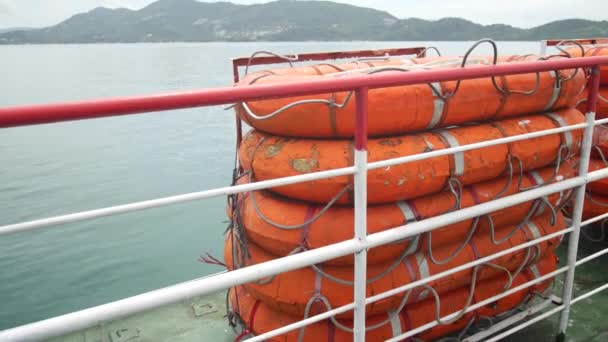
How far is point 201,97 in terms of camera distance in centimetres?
103

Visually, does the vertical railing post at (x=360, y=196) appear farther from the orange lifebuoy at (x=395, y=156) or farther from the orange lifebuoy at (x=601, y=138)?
the orange lifebuoy at (x=601, y=138)

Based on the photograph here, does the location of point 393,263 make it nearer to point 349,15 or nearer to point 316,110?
point 316,110

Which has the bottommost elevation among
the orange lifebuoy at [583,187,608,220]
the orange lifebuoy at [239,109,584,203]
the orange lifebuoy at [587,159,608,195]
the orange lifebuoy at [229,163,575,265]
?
the orange lifebuoy at [583,187,608,220]

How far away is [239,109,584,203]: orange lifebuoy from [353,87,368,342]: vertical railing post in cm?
41

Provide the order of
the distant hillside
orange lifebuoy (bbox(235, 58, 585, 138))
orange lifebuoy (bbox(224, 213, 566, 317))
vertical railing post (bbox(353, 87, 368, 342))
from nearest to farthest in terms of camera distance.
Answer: vertical railing post (bbox(353, 87, 368, 342)) → orange lifebuoy (bbox(235, 58, 585, 138)) → orange lifebuoy (bbox(224, 213, 566, 317)) → the distant hillside

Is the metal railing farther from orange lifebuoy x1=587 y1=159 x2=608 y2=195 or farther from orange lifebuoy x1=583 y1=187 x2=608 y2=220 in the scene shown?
orange lifebuoy x1=583 y1=187 x2=608 y2=220

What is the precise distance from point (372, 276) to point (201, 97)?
45.9 inches

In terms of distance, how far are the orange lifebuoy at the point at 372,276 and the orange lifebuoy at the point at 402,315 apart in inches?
2.6

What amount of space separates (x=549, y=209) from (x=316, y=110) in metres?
1.41

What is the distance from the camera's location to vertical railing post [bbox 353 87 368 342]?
1264 millimetres

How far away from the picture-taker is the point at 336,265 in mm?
1882

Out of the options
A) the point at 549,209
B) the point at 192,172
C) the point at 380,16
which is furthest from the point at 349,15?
the point at 549,209

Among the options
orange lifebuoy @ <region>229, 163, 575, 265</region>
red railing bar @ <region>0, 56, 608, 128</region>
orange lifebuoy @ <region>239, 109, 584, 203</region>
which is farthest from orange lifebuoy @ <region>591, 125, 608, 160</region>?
red railing bar @ <region>0, 56, 608, 128</region>

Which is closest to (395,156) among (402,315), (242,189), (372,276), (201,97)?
(372,276)
